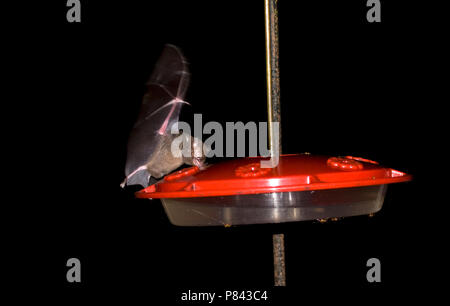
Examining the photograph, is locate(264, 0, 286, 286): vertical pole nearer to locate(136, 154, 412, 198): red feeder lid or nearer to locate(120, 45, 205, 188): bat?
locate(136, 154, 412, 198): red feeder lid

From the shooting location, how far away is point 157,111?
196 centimetres


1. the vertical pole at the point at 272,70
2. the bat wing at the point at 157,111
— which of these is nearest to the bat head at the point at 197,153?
the bat wing at the point at 157,111

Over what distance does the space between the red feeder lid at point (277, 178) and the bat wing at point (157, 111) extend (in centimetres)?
18

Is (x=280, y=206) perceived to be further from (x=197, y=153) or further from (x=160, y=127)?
(x=160, y=127)

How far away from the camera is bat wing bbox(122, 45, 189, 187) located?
1883 millimetres

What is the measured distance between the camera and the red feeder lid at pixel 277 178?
1.61 metres

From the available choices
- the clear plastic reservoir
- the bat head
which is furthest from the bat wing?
the clear plastic reservoir

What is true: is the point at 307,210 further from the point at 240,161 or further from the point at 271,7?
the point at 271,7

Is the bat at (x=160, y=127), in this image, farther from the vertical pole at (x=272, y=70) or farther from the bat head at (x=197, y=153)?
the vertical pole at (x=272, y=70)

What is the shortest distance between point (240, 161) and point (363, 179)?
0.46 m

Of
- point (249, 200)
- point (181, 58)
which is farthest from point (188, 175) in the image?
point (181, 58)

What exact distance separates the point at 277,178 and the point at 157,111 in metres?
0.60

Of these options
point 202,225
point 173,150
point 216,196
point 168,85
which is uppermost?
point 168,85

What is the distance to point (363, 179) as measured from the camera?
5.54 feet
